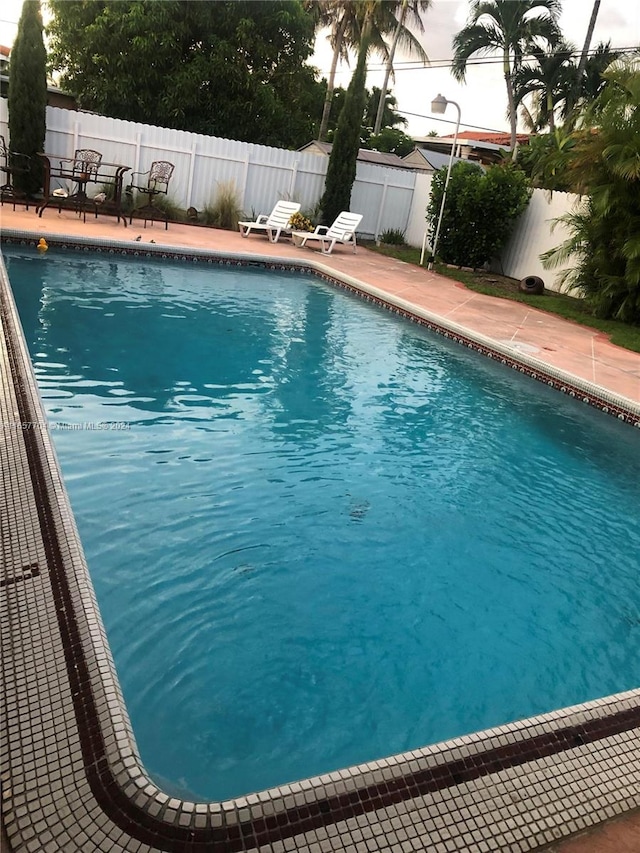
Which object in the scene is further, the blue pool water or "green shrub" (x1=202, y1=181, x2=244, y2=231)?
"green shrub" (x1=202, y1=181, x2=244, y2=231)

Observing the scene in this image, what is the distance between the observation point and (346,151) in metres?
15.3

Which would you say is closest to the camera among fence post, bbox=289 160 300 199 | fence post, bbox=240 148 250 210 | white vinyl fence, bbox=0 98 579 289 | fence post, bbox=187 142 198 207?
white vinyl fence, bbox=0 98 579 289

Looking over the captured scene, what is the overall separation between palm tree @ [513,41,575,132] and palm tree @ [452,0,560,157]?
357mm

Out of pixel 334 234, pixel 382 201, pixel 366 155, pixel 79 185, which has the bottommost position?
pixel 334 234

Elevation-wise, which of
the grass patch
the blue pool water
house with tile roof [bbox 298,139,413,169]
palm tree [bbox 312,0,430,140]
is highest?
palm tree [bbox 312,0,430,140]

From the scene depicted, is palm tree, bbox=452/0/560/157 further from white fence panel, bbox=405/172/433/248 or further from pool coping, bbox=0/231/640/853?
pool coping, bbox=0/231/640/853

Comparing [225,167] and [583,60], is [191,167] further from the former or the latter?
[583,60]

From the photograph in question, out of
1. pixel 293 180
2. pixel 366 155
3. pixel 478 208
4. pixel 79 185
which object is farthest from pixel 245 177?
pixel 366 155

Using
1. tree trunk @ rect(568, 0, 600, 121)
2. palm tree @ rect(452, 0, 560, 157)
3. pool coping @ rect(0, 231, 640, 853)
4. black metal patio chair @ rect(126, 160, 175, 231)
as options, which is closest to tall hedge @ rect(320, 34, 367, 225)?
Result: black metal patio chair @ rect(126, 160, 175, 231)

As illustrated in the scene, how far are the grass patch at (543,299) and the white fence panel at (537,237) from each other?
32cm

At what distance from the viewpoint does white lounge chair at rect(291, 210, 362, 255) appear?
13.8m

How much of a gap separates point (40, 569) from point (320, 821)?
1.58m

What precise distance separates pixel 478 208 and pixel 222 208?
5.68m

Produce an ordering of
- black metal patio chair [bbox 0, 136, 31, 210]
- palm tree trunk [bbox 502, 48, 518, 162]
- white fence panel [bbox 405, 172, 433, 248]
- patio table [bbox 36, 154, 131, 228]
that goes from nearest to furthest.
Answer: patio table [bbox 36, 154, 131, 228]
black metal patio chair [bbox 0, 136, 31, 210]
white fence panel [bbox 405, 172, 433, 248]
palm tree trunk [bbox 502, 48, 518, 162]
